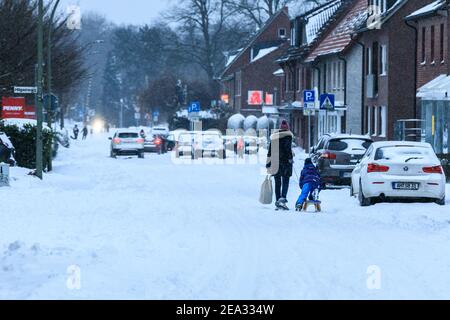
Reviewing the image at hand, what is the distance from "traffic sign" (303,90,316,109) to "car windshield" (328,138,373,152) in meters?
7.07

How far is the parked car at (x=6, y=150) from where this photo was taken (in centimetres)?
3425

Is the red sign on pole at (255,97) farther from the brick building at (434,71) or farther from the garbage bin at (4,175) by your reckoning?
the garbage bin at (4,175)

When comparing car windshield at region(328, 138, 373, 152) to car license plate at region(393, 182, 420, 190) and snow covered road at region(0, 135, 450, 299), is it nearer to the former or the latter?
snow covered road at region(0, 135, 450, 299)

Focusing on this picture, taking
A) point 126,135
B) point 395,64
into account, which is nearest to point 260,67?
point 126,135

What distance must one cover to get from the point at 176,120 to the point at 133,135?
4406 cm

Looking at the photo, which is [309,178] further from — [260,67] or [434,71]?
[260,67]

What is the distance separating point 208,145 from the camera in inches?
2156

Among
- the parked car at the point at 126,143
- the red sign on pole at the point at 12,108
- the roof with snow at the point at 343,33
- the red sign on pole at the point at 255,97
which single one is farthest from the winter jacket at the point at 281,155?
the red sign on pole at the point at 255,97

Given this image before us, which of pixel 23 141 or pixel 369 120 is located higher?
pixel 369 120

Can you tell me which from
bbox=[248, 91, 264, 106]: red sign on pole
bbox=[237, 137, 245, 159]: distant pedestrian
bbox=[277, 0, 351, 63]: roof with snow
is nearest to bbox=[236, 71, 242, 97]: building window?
bbox=[248, 91, 264, 106]: red sign on pole

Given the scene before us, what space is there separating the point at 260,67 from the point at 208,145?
147 feet

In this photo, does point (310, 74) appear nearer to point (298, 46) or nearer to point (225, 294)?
point (298, 46)

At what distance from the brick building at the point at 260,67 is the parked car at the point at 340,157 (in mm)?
63717

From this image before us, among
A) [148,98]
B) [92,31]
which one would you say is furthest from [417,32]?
→ [92,31]
